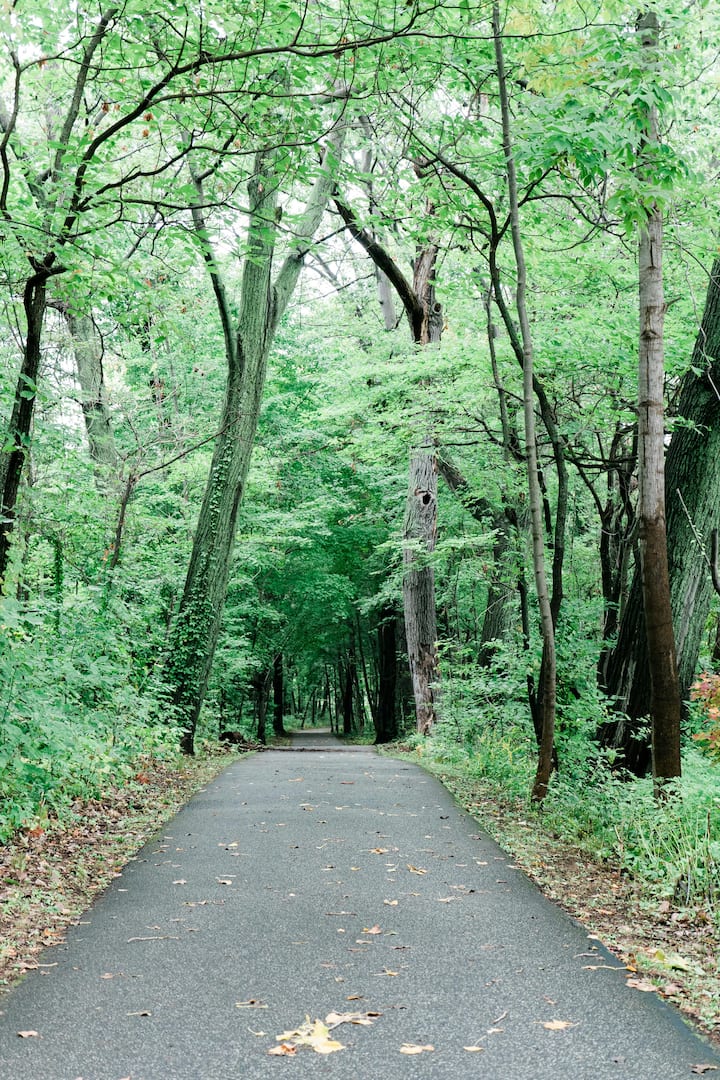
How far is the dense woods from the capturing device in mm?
6629

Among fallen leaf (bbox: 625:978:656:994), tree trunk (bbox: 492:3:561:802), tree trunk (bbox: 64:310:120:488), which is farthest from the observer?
tree trunk (bbox: 64:310:120:488)

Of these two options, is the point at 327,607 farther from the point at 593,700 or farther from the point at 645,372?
the point at 645,372

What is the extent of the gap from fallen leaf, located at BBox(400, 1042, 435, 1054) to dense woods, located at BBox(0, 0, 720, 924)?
275 centimetres

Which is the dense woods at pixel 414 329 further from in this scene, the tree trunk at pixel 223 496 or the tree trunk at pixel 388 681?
the tree trunk at pixel 388 681

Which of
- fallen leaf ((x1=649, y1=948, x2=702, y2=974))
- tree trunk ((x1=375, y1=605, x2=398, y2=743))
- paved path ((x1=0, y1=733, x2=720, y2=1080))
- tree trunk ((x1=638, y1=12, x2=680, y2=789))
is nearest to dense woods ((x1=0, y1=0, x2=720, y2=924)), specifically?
tree trunk ((x1=638, y1=12, x2=680, y2=789))

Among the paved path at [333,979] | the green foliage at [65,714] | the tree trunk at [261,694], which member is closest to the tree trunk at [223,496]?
the green foliage at [65,714]

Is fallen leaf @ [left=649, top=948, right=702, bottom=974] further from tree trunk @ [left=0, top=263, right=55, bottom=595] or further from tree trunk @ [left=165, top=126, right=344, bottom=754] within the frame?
tree trunk @ [left=165, top=126, right=344, bottom=754]

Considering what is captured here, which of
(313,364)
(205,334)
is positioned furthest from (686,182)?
(313,364)

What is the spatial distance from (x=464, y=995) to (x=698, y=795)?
2868 mm

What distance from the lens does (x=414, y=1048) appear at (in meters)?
3.29

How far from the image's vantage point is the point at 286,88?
6723mm

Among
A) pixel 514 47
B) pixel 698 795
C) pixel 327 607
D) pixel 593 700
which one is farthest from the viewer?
pixel 327 607

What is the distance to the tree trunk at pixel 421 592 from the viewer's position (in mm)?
18875

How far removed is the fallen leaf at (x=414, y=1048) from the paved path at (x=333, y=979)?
0.07 feet
